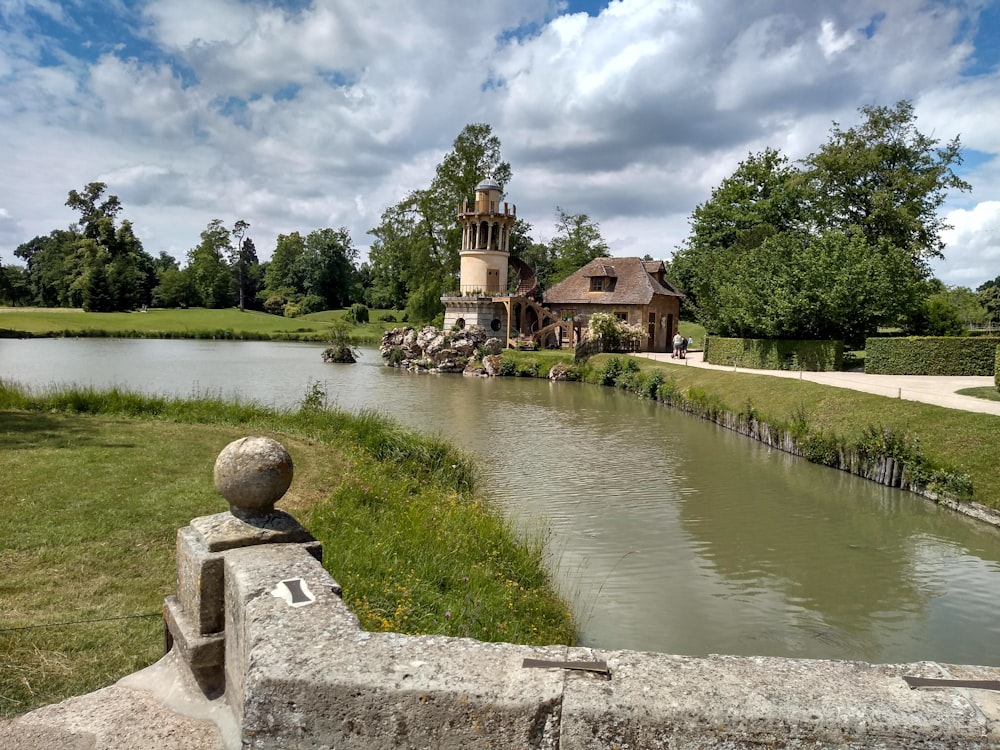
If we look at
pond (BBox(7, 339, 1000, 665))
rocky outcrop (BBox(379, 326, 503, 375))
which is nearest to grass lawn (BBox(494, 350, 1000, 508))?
pond (BBox(7, 339, 1000, 665))

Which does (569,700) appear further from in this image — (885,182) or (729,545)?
(885,182)

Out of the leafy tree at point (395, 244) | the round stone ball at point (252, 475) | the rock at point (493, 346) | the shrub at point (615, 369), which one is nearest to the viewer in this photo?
the round stone ball at point (252, 475)

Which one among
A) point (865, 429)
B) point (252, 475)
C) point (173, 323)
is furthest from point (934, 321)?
point (173, 323)

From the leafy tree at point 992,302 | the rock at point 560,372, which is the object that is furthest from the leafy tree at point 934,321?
the leafy tree at point 992,302

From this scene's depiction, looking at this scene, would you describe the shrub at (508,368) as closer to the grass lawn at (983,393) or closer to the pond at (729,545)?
the pond at (729,545)

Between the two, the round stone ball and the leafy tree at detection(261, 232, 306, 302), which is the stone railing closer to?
the round stone ball

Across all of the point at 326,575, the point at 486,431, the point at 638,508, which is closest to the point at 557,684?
the point at 326,575

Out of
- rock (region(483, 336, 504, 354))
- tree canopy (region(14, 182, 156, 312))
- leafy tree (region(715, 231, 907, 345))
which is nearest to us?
leafy tree (region(715, 231, 907, 345))

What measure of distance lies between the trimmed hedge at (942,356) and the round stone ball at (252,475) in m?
31.2

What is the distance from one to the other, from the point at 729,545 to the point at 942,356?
2326cm

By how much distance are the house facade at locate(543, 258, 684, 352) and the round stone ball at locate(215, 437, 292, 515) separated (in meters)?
43.5

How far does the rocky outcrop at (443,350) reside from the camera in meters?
46.2

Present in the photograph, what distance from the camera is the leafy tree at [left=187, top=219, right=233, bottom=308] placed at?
319 ft

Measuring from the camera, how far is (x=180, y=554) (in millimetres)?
4859
